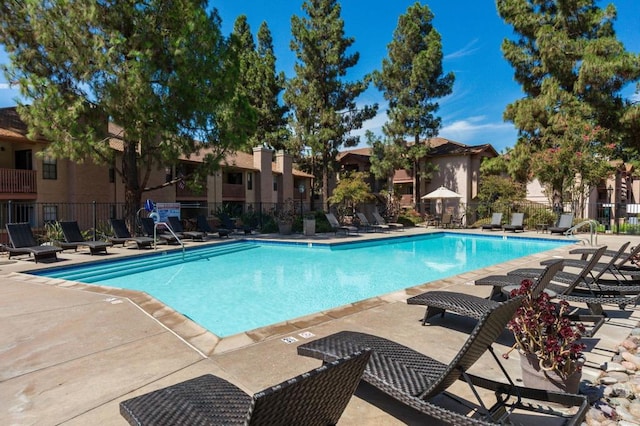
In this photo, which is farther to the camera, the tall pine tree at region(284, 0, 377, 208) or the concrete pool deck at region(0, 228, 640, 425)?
the tall pine tree at region(284, 0, 377, 208)

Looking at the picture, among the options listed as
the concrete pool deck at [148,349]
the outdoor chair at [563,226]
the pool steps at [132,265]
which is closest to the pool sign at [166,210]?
the pool steps at [132,265]

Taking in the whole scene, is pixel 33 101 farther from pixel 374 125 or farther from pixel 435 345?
pixel 374 125

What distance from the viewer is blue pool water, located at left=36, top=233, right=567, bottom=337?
712 cm

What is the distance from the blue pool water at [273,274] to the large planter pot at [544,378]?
4.17 meters

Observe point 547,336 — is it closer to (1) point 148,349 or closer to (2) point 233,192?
(1) point 148,349

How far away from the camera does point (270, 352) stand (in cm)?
381

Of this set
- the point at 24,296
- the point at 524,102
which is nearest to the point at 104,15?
the point at 24,296

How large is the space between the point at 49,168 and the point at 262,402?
20.2m

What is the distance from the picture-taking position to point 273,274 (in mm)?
10453

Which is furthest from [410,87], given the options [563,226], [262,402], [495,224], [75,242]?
[262,402]

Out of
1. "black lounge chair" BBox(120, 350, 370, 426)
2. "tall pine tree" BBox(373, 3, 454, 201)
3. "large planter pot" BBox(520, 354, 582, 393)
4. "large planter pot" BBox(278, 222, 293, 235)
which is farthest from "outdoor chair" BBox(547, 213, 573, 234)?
"black lounge chair" BBox(120, 350, 370, 426)

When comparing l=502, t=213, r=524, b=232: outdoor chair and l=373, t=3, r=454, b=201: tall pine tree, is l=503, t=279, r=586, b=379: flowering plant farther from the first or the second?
l=373, t=3, r=454, b=201: tall pine tree

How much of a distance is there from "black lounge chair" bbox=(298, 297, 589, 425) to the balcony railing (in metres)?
18.1

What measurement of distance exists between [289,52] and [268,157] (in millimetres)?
8197
